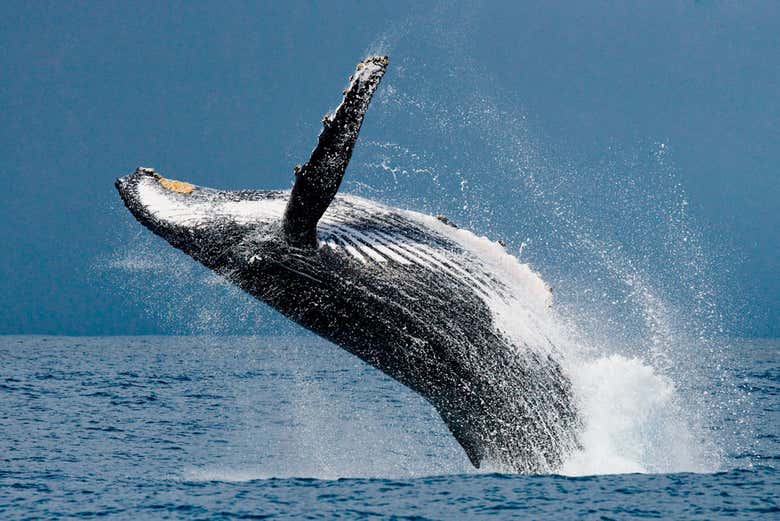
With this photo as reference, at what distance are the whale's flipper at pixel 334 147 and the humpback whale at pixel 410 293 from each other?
8.9 inches

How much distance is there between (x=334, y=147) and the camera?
6.92 meters

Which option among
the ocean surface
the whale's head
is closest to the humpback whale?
the whale's head

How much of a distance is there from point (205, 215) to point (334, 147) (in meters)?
1.75

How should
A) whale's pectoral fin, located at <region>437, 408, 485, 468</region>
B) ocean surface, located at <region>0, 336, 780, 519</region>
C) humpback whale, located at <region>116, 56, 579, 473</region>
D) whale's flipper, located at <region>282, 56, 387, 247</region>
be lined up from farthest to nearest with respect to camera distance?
ocean surface, located at <region>0, 336, 780, 519</region>, whale's pectoral fin, located at <region>437, 408, 485, 468</region>, humpback whale, located at <region>116, 56, 579, 473</region>, whale's flipper, located at <region>282, 56, 387, 247</region>

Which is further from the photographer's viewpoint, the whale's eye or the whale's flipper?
the whale's eye

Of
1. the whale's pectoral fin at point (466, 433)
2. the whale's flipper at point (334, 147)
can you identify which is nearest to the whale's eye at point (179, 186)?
the whale's flipper at point (334, 147)

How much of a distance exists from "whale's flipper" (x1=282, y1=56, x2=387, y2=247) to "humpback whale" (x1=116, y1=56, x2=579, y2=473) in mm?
225

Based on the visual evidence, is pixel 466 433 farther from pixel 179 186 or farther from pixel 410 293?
pixel 179 186

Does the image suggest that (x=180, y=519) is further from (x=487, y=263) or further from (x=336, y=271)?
(x=487, y=263)

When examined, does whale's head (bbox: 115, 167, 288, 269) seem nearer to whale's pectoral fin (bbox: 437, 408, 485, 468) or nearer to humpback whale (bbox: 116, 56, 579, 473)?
humpback whale (bbox: 116, 56, 579, 473)

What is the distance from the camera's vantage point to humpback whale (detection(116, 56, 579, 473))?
304 inches

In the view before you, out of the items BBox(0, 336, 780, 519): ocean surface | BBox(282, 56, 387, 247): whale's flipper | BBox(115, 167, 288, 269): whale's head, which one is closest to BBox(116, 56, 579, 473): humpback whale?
BBox(115, 167, 288, 269): whale's head

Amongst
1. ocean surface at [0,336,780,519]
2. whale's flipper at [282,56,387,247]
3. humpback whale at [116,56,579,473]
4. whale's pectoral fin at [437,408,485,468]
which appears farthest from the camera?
ocean surface at [0,336,780,519]

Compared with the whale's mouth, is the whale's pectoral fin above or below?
below
